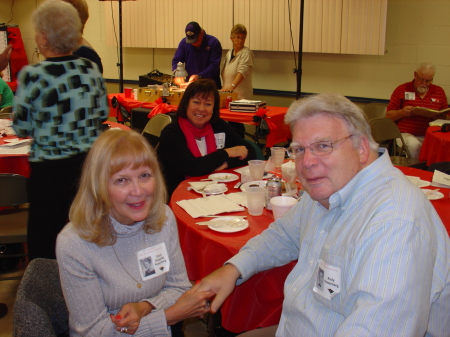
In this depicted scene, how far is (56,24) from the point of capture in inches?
99.9

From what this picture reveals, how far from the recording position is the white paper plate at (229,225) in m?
2.02

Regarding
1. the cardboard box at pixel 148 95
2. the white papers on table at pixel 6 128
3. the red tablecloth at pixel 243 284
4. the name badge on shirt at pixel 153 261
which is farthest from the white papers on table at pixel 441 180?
the cardboard box at pixel 148 95

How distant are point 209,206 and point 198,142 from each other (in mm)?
1072

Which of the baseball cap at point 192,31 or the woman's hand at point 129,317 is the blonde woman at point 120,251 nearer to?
the woman's hand at point 129,317

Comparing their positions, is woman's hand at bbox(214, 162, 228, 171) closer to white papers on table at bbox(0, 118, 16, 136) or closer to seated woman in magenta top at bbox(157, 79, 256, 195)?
seated woman in magenta top at bbox(157, 79, 256, 195)

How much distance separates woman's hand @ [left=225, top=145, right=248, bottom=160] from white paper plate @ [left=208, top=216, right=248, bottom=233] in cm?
100

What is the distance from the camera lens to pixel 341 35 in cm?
634

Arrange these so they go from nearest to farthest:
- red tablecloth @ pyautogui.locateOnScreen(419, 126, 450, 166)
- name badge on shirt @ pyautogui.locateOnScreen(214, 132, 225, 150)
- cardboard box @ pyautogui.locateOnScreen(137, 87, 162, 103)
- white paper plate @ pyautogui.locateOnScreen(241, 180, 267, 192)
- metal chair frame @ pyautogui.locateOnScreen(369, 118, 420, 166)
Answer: white paper plate @ pyautogui.locateOnScreen(241, 180, 267, 192)
name badge on shirt @ pyautogui.locateOnScreen(214, 132, 225, 150)
red tablecloth @ pyautogui.locateOnScreen(419, 126, 450, 166)
metal chair frame @ pyautogui.locateOnScreen(369, 118, 420, 166)
cardboard box @ pyautogui.locateOnScreen(137, 87, 162, 103)

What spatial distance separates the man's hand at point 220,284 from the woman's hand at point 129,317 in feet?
0.64

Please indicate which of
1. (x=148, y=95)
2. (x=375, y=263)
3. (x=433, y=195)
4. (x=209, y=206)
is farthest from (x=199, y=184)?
(x=148, y=95)

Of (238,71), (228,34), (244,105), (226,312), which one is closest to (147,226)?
(226,312)

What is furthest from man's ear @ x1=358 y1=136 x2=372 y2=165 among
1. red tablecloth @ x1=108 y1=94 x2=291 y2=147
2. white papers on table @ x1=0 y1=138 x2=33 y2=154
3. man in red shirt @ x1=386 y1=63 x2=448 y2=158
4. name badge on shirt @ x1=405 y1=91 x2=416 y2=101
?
name badge on shirt @ x1=405 y1=91 x2=416 y2=101

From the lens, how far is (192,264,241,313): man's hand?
1592 millimetres

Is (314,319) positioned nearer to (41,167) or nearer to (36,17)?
(41,167)
